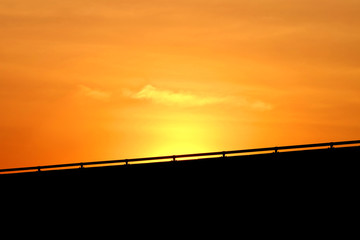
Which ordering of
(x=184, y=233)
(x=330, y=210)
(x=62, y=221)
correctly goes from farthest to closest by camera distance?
(x=62, y=221) < (x=184, y=233) < (x=330, y=210)

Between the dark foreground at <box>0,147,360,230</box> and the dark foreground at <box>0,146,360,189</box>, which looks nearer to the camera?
the dark foreground at <box>0,147,360,230</box>

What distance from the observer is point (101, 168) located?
Result: 3703 cm

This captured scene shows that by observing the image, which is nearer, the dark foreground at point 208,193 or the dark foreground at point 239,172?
the dark foreground at point 208,193

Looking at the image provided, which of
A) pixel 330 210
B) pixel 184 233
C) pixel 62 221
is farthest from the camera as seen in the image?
pixel 62 221

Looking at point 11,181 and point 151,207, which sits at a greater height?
point 11,181

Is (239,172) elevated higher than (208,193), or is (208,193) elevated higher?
(239,172)

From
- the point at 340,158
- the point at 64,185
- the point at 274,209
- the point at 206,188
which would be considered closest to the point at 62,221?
the point at 64,185

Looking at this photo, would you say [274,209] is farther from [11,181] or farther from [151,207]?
[11,181]

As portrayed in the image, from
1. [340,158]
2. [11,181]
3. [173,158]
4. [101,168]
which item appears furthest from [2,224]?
[340,158]

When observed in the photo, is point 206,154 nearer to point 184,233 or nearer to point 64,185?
point 184,233

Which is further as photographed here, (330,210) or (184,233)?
(184,233)

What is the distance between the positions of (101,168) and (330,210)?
1009 cm

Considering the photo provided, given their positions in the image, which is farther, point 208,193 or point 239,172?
point 208,193

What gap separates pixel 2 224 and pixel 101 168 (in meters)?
4.96
